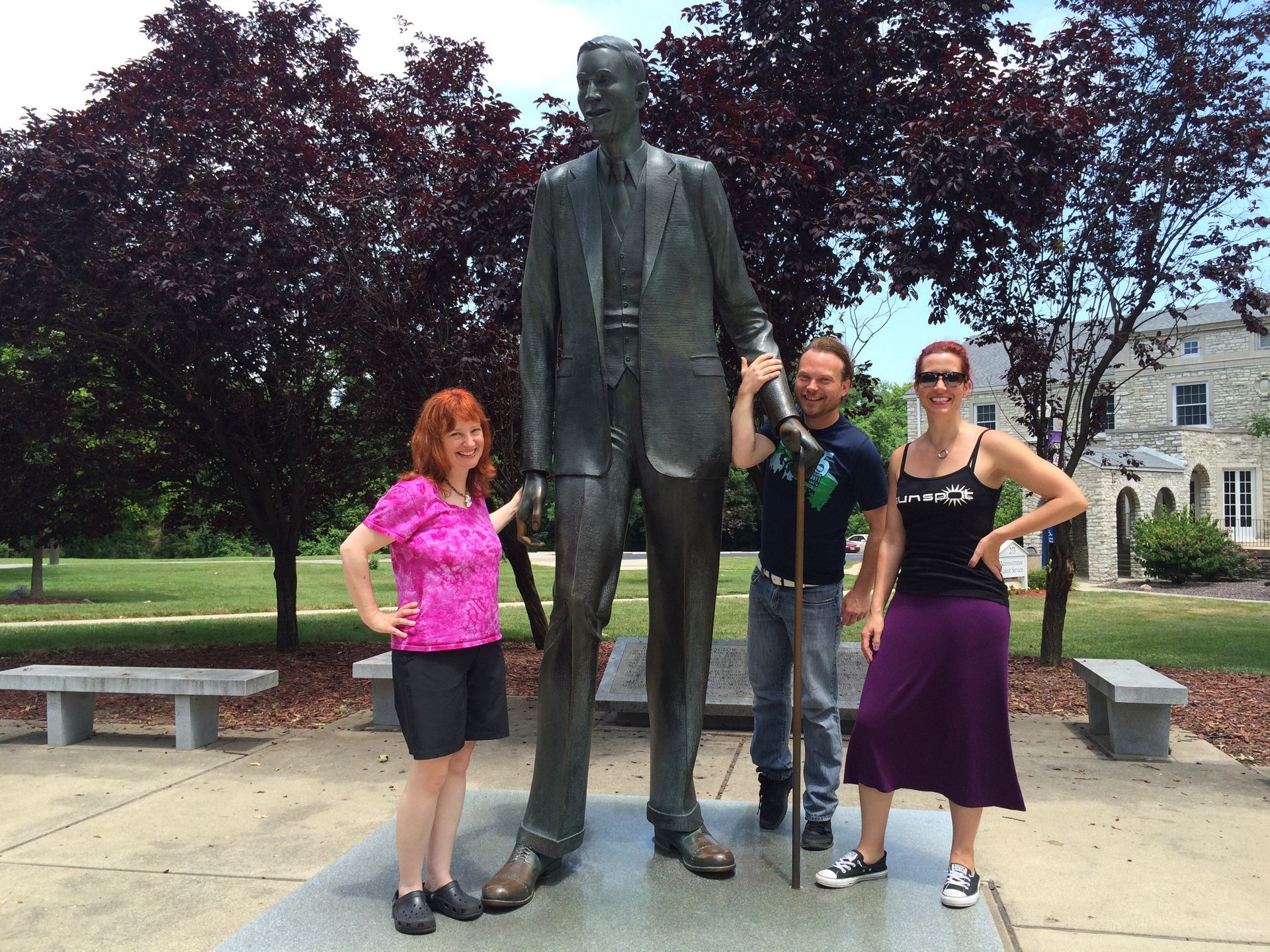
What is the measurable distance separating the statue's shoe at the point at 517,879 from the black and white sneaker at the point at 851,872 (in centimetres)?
89

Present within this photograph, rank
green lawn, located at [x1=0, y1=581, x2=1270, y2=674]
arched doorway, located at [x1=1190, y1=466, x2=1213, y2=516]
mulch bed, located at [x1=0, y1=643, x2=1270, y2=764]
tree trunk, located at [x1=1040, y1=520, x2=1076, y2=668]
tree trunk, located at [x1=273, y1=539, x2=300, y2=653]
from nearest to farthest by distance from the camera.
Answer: mulch bed, located at [x1=0, y1=643, x2=1270, y2=764] → tree trunk, located at [x1=1040, y1=520, x2=1076, y2=668] → tree trunk, located at [x1=273, y1=539, x2=300, y2=653] → green lawn, located at [x1=0, y1=581, x2=1270, y2=674] → arched doorway, located at [x1=1190, y1=466, x2=1213, y2=516]

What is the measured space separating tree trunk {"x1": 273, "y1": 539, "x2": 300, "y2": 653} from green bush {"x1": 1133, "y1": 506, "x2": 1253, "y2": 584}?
22.7m

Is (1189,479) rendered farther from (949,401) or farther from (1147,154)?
(949,401)

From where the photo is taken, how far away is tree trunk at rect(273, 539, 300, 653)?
10.8 meters

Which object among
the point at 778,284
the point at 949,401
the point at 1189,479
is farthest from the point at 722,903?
the point at 1189,479

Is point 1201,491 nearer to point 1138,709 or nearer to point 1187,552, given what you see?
point 1187,552

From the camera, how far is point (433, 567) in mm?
3201

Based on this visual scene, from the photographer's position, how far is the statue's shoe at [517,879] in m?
3.16

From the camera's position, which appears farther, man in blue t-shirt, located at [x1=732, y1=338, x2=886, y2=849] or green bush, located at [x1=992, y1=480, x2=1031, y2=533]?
green bush, located at [x1=992, y1=480, x2=1031, y2=533]

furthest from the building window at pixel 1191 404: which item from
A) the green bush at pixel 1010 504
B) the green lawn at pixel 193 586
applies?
the green lawn at pixel 193 586

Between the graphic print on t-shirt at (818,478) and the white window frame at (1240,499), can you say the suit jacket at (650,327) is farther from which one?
the white window frame at (1240,499)

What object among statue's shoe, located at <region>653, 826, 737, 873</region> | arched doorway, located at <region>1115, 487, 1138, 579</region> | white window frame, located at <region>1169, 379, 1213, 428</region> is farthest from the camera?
white window frame, located at <region>1169, 379, 1213, 428</region>

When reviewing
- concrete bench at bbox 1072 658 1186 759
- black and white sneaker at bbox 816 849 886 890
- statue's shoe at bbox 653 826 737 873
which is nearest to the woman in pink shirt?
statue's shoe at bbox 653 826 737 873

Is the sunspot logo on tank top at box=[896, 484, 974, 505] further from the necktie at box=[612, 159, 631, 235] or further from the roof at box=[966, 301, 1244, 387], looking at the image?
the roof at box=[966, 301, 1244, 387]
